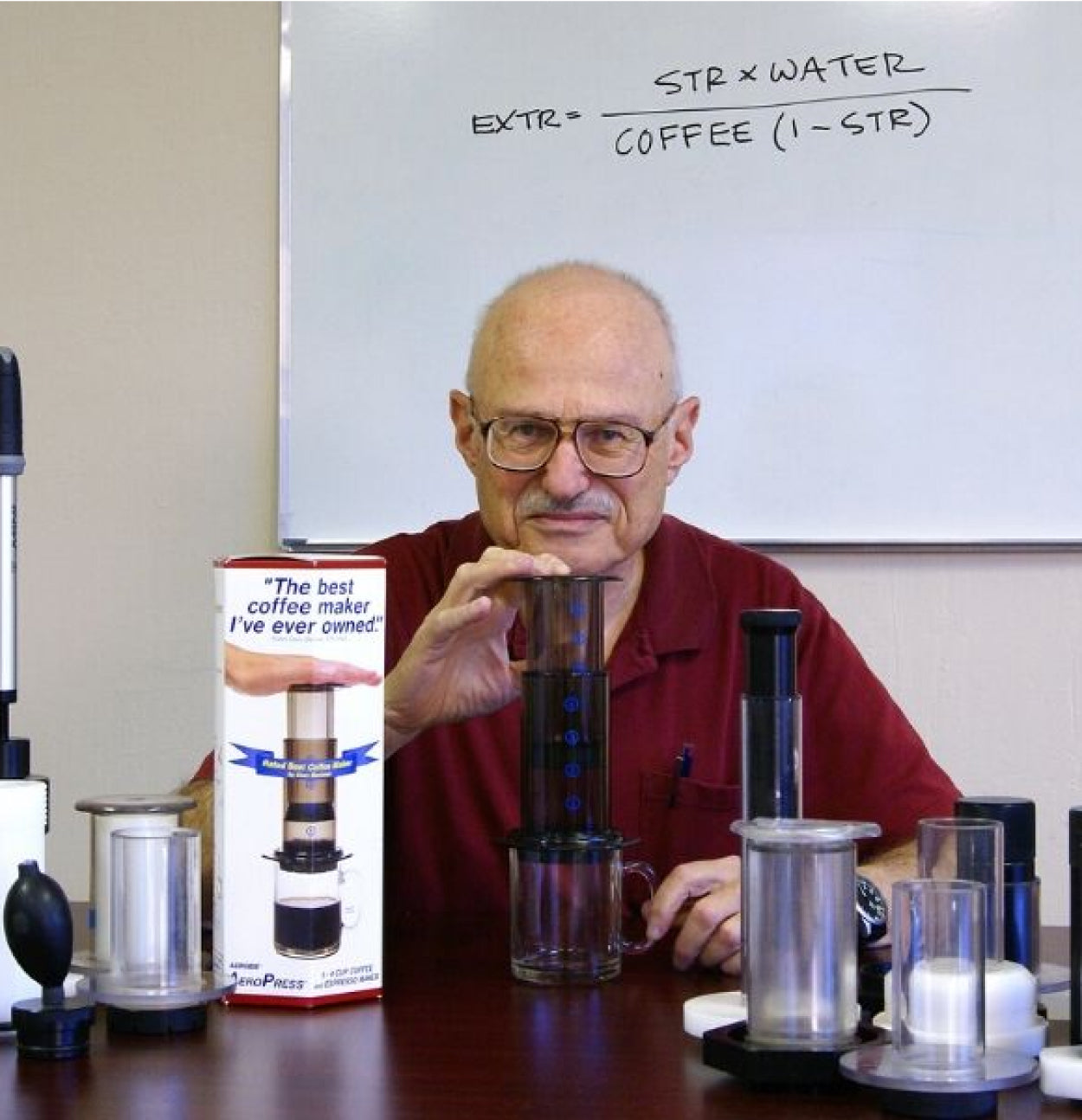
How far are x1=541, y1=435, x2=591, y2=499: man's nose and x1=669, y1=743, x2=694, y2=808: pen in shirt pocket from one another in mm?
272

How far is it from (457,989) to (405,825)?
0.62m

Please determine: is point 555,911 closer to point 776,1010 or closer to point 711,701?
point 776,1010

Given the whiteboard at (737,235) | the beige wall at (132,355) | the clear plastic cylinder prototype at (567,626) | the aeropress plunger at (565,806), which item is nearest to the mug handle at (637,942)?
the aeropress plunger at (565,806)

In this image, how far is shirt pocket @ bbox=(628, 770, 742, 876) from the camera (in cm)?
168

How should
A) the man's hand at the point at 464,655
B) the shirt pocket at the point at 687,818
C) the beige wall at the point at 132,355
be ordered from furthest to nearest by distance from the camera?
the beige wall at the point at 132,355 → the shirt pocket at the point at 687,818 → the man's hand at the point at 464,655

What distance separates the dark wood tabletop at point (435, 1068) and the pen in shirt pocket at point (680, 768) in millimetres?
559

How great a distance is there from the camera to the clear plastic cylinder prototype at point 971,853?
36.9 inches

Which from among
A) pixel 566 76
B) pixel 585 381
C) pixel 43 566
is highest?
pixel 566 76

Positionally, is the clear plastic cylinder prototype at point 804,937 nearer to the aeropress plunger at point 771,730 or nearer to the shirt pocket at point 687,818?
the aeropress plunger at point 771,730

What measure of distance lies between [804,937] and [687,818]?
0.80 m

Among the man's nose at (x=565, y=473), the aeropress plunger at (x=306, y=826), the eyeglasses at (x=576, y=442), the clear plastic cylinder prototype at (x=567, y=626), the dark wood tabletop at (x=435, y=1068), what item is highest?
the eyeglasses at (x=576, y=442)

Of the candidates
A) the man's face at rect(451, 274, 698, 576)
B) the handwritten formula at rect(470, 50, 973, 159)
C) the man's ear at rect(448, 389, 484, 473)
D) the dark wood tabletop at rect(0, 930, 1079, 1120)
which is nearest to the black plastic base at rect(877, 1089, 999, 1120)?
the dark wood tabletop at rect(0, 930, 1079, 1120)

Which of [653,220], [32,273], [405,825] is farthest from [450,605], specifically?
[32,273]

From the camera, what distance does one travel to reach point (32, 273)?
2324mm
